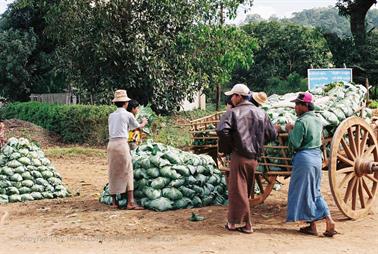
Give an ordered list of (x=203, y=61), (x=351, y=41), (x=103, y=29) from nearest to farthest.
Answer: (x=103, y=29), (x=203, y=61), (x=351, y=41)

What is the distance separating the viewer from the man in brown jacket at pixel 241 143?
6539mm

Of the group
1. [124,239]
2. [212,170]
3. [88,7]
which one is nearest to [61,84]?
[88,7]

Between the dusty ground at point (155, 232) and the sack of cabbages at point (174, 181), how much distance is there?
22 cm

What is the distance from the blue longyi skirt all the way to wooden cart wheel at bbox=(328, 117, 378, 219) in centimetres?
33

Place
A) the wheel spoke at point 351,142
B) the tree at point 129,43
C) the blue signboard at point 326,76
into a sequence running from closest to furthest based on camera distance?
the wheel spoke at point 351,142 → the blue signboard at point 326,76 → the tree at point 129,43

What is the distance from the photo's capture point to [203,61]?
20328 millimetres

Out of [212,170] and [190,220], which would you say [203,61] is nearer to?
[212,170]

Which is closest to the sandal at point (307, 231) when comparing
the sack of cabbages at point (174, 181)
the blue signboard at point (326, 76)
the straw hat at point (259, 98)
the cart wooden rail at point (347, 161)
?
the cart wooden rail at point (347, 161)

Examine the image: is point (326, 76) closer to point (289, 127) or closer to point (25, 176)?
point (289, 127)

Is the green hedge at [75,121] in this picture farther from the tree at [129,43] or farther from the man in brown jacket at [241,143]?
the man in brown jacket at [241,143]

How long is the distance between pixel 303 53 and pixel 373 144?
28.6m

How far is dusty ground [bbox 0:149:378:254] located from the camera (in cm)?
609

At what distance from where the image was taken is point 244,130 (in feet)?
21.5

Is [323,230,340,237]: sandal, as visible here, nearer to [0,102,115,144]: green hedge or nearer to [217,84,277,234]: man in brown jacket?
[217,84,277,234]: man in brown jacket
